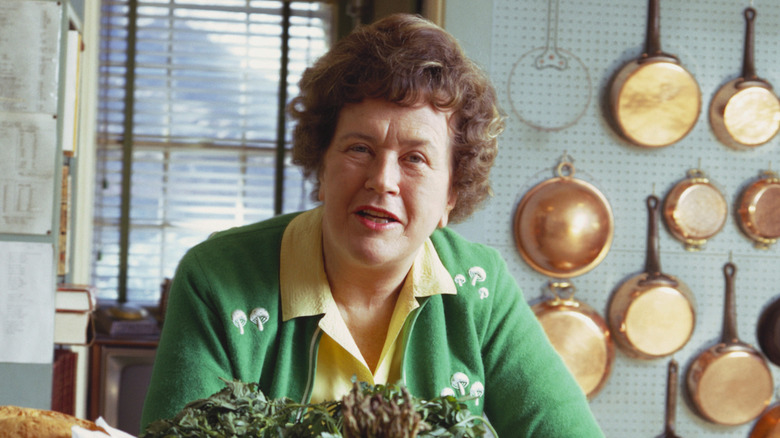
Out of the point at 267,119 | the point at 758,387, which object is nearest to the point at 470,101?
the point at 758,387

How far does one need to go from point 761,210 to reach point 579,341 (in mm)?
685

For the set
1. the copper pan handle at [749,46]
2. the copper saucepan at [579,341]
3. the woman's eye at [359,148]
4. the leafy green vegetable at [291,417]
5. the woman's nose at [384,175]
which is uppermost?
the copper pan handle at [749,46]

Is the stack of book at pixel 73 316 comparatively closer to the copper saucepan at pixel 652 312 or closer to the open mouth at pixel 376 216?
the copper saucepan at pixel 652 312

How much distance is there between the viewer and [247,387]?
2.15 feet

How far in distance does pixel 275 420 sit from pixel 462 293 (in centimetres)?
73

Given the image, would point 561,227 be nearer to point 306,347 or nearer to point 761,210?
point 761,210

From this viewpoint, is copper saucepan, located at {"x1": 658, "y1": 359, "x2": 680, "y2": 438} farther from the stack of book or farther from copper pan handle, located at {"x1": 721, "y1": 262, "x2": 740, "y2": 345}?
the stack of book

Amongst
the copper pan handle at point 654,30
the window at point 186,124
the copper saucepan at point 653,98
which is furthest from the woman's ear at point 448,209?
the window at point 186,124

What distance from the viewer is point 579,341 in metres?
2.22

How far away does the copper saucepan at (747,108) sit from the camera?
2322 mm

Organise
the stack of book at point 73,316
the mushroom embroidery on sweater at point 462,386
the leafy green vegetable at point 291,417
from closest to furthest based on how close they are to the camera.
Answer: the leafy green vegetable at point 291,417 → the mushroom embroidery on sweater at point 462,386 → the stack of book at point 73,316

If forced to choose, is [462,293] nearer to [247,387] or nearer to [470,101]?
[470,101]

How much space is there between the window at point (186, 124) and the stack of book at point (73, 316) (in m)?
1.74

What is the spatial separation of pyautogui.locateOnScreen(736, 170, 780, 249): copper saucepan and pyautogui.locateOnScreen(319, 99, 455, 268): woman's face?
4.93ft
